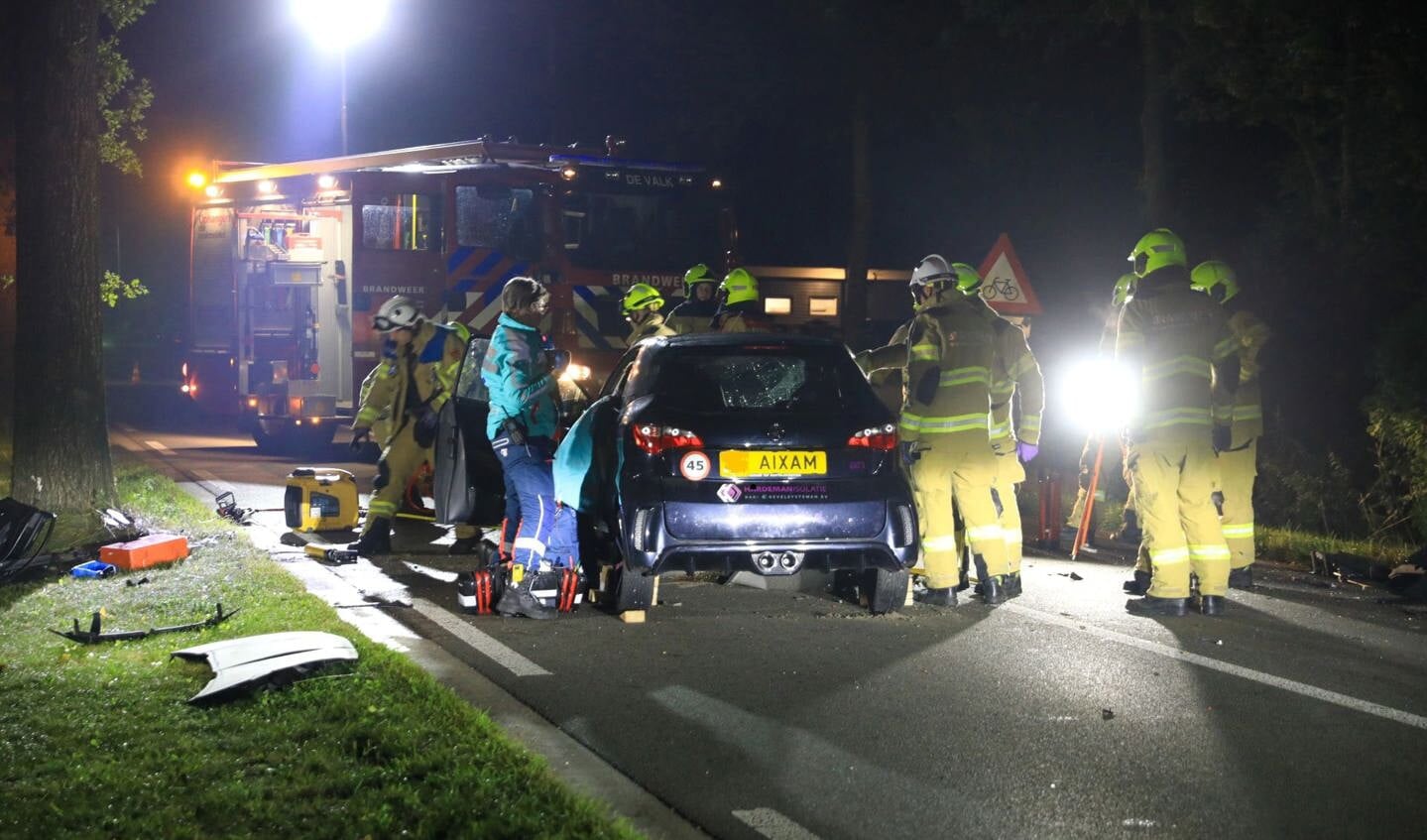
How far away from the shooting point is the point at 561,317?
17484mm

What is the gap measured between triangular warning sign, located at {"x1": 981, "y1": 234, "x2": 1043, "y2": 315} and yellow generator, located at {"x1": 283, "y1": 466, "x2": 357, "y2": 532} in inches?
218

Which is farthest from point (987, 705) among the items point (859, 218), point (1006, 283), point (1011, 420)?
point (859, 218)

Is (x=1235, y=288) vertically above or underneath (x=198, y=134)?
underneath

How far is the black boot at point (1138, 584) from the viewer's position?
983 centimetres

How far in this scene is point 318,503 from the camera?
40.8 feet

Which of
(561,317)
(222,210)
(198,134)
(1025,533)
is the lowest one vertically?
(1025,533)

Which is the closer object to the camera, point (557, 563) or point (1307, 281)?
point (557, 563)

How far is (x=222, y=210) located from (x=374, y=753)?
55.6 ft

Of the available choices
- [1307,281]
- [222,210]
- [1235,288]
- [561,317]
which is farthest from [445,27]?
[1235,288]

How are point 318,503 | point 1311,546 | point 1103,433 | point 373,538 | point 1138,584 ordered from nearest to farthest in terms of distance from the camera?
point 1138,584
point 1103,433
point 373,538
point 1311,546
point 318,503

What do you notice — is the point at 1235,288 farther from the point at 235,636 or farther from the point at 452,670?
the point at 235,636

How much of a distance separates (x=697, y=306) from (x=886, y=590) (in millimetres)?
4784

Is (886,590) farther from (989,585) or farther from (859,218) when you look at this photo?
(859,218)

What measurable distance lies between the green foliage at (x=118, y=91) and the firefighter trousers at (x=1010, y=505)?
10099mm
